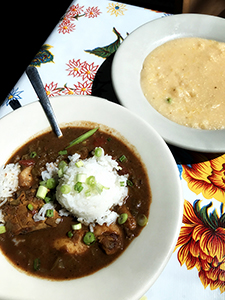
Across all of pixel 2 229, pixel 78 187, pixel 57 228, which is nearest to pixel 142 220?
pixel 78 187

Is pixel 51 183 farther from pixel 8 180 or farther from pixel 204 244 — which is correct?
pixel 204 244

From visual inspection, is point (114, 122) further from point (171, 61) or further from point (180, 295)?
point (180, 295)

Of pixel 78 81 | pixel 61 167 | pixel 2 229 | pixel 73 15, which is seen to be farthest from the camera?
pixel 73 15

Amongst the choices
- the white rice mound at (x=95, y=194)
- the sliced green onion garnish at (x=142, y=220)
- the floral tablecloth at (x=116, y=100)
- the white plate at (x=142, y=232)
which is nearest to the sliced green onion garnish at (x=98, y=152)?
the white rice mound at (x=95, y=194)

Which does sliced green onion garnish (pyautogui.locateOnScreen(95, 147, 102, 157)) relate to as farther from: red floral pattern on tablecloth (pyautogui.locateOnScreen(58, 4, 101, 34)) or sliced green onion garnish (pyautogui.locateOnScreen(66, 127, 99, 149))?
red floral pattern on tablecloth (pyautogui.locateOnScreen(58, 4, 101, 34))

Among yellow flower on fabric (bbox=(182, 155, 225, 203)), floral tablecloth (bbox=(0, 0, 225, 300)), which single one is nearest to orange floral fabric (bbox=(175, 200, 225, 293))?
floral tablecloth (bbox=(0, 0, 225, 300))

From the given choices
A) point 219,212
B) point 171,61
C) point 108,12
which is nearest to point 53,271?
point 219,212

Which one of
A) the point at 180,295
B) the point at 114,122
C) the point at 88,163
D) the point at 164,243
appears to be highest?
the point at 114,122
